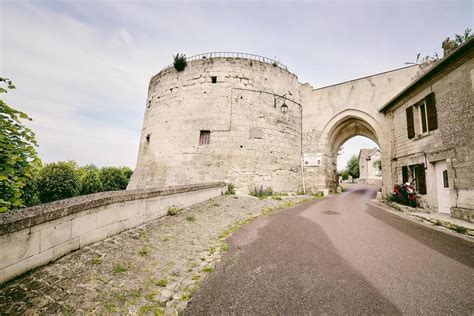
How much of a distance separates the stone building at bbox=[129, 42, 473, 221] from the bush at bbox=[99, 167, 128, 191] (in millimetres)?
2241

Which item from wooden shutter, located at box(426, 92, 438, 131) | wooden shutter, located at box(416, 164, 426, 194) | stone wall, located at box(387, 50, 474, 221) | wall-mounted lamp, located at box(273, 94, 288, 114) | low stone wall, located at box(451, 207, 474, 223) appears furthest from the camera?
wall-mounted lamp, located at box(273, 94, 288, 114)

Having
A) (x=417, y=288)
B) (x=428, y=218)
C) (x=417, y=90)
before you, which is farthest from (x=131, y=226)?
(x=417, y=90)

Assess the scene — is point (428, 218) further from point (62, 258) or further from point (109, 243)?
point (62, 258)

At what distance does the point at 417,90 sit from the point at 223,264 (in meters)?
10.2

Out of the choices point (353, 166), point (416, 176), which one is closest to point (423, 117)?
point (416, 176)

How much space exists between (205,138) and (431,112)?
388 inches

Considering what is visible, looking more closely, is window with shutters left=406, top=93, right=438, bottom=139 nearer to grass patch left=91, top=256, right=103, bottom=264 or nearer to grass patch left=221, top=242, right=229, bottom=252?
grass patch left=221, top=242, right=229, bottom=252

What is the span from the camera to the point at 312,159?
1363 cm

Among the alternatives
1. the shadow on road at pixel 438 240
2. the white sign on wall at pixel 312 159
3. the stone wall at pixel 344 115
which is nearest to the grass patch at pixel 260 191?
the stone wall at pixel 344 115

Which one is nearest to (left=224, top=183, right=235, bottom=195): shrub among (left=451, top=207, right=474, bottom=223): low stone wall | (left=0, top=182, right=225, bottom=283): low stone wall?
(left=0, top=182, right=225, bottom=283): low stone wall

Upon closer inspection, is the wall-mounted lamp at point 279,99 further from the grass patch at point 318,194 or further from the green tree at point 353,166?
the green tree at point 353,166

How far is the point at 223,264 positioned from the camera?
3.22 metres

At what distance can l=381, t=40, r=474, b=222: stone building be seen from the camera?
19.5ft

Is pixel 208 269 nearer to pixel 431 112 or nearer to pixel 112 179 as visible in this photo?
pixel 431 112
